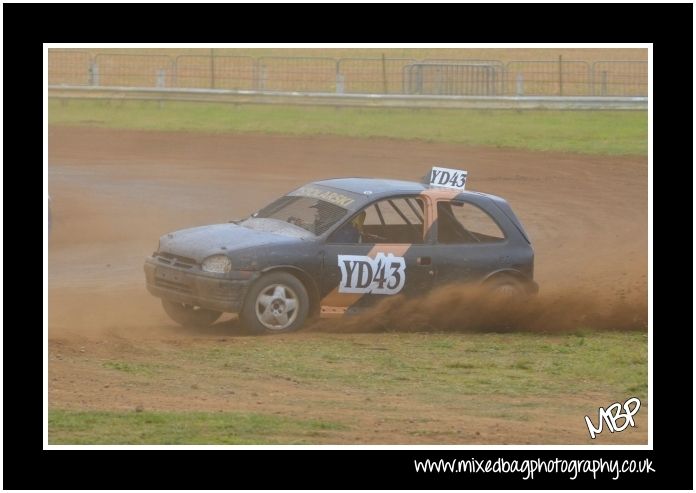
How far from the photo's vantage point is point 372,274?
39.6 feet

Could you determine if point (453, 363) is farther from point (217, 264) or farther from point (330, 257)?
point (217, 264)

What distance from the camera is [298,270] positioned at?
1178cm

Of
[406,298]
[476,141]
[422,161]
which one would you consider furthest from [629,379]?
[476,141]

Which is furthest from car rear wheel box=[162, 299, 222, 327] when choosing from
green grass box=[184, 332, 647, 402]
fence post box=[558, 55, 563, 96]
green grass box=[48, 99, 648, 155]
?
fence post box=[558, 55, 563, 96]

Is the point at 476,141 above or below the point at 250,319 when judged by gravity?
above

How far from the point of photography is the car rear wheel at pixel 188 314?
1225cm

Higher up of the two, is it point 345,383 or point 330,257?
point 330,257

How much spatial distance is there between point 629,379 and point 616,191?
11.9m

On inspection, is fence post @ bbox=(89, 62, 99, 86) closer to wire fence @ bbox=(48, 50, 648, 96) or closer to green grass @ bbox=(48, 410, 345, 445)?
wire fence @ bbox=(48, 50, 648, 96)

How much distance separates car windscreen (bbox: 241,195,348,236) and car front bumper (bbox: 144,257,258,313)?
1054 millimetres

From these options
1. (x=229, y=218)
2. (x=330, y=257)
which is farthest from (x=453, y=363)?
(x=229, y=218)

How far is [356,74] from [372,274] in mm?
21816

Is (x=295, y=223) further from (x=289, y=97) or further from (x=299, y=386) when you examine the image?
(x=289, y=97)
